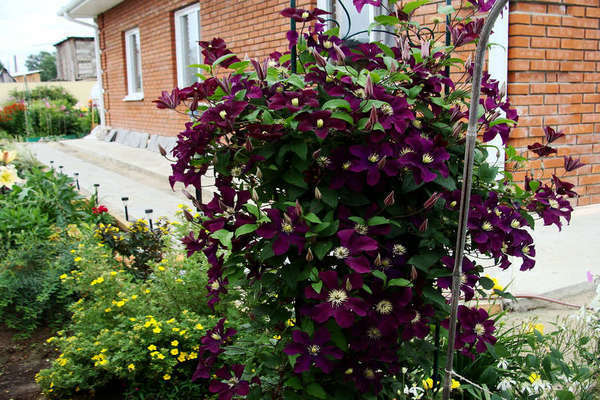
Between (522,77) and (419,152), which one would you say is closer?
(419,152)

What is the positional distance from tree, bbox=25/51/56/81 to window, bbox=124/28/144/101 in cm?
7149

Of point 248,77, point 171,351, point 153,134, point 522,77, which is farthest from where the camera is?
point 153,134

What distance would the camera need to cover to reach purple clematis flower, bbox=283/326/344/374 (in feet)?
4.49

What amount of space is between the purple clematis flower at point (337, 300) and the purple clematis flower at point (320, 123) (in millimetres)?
352

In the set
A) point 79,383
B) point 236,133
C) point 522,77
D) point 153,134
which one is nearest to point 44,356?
point 79,383

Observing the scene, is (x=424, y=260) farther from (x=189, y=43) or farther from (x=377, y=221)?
(x=189, y=43)

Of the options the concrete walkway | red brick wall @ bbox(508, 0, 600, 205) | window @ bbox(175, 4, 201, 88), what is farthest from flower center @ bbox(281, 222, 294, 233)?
window @ bbox(175, 4, 201, 88)

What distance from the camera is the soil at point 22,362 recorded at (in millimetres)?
2459

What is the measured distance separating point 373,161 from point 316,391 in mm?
655

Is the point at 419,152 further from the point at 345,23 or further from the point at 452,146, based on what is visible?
the point at 345,23

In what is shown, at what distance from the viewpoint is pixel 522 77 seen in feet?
14.3

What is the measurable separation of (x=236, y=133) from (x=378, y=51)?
49 cm

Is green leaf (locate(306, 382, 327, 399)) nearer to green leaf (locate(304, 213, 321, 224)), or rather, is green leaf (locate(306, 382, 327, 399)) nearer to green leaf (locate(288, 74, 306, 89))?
green leaf (locate(304, 213, 321, 224))

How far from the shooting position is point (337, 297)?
50.9 inches
